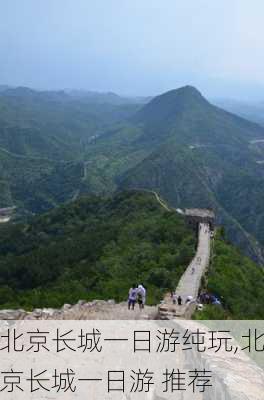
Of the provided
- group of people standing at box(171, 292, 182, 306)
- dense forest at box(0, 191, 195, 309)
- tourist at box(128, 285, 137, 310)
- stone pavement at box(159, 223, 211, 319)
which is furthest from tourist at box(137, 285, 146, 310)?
dense forest at box(0, 191, 195, 309)

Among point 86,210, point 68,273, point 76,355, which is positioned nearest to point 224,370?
point 76,355

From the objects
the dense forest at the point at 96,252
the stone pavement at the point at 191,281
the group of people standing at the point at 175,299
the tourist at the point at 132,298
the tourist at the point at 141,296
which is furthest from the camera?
the dense forest at the point at 96,252

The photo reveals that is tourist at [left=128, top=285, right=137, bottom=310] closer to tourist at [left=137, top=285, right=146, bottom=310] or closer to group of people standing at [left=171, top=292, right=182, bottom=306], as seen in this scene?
tourist at [left=137, top=285, right=146, bottom=310]

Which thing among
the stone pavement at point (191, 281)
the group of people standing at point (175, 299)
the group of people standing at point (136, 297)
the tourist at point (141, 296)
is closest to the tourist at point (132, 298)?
the group of people standing at point (136, 297)

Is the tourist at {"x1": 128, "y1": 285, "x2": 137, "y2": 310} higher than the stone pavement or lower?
higher

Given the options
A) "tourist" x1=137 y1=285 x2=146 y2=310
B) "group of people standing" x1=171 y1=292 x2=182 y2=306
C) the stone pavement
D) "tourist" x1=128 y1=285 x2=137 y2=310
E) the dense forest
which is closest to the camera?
the stone pavement

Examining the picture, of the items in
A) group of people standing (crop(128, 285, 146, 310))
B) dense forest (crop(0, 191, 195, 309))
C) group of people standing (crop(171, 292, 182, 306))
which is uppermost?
group of people standing (crop(128, 285, 146, 310))

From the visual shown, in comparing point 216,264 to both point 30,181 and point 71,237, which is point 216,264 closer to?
point 71,237

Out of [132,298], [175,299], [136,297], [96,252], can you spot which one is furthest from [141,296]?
[96,252]

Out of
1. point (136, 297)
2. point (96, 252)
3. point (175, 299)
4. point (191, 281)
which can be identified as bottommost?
point (96, 252)

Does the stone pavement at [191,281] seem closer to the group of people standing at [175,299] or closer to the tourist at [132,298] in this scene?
the group of people standing at [175,299]

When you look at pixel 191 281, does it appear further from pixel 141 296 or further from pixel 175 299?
pixel 141 296
